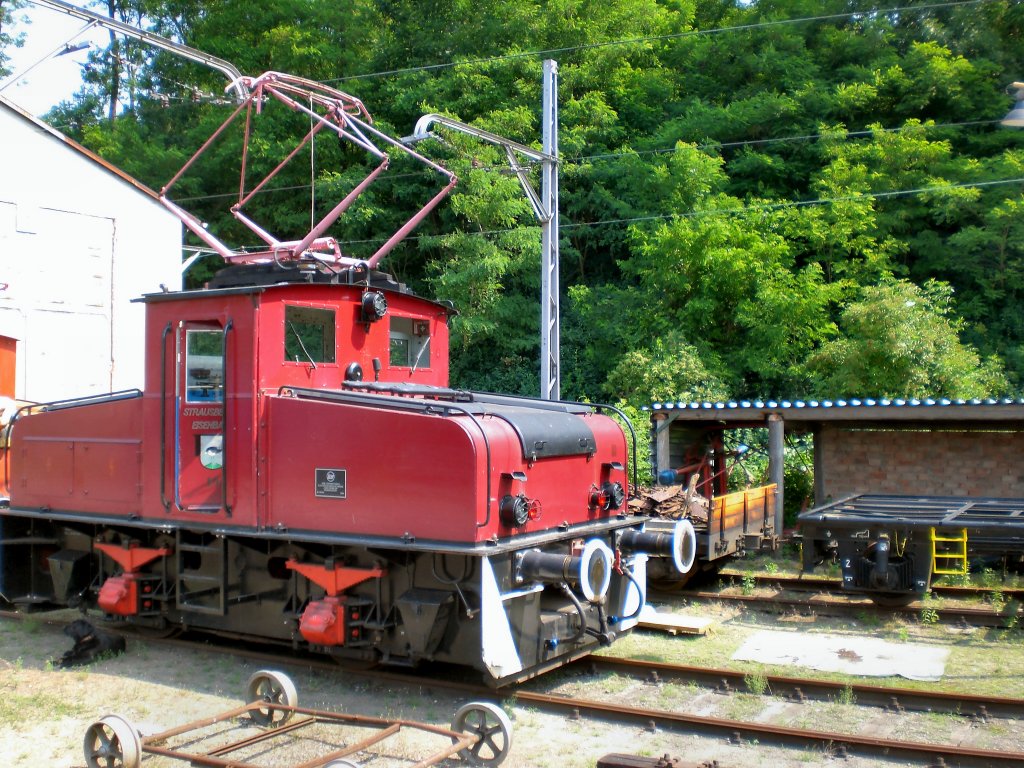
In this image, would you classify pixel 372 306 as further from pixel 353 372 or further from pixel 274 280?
Answer: pixel 274 280

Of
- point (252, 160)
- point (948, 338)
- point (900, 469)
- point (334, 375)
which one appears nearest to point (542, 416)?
point (334, 375)

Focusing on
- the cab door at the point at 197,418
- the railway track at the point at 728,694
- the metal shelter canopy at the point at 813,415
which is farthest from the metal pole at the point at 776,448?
the cab door at the point at 197,418

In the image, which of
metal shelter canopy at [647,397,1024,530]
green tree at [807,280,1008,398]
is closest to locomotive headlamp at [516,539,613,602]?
metal shelter canopy at [647,397,1024,530]

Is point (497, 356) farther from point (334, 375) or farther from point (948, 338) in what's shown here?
point (334, 375)

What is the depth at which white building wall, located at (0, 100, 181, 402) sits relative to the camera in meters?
15.6

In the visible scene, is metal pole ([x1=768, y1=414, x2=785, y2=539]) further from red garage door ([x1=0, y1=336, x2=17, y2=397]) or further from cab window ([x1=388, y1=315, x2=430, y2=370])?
red garage door ([x1=0, y1=336, x2=17, y2=397])

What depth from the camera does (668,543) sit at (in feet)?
23.1

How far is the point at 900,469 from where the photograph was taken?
562 inches

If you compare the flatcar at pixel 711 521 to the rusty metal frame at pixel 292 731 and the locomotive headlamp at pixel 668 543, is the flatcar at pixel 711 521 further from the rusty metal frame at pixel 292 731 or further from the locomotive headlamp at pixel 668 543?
the rusty metal frame at pixel 292 731

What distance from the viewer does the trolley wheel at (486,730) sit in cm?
513

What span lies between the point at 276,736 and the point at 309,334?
2864 mm

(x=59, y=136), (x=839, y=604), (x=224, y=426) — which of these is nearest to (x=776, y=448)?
(x=839, y=604)

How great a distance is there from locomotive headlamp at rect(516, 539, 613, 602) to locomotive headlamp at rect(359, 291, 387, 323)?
224cm

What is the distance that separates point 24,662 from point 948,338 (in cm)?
1713
